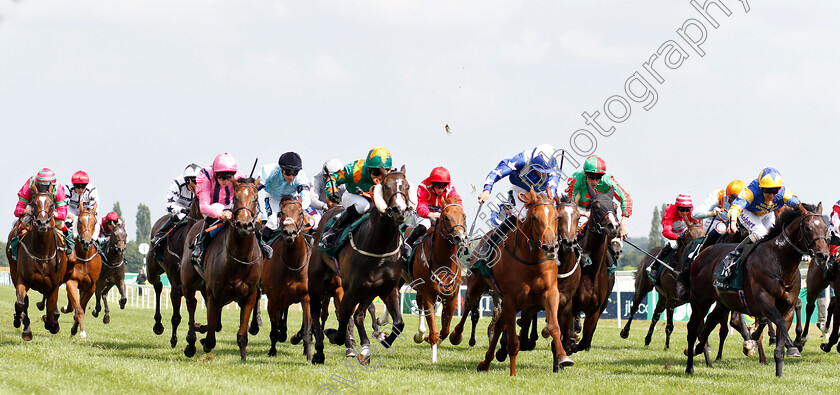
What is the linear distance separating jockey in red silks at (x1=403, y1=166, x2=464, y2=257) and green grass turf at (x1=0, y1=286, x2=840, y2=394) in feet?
4.95

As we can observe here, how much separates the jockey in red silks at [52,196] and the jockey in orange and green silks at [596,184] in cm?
675

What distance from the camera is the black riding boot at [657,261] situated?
1385cm

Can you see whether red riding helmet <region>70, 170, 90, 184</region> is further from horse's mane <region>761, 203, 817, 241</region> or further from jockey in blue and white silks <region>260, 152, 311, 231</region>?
horse's mane <region>761, 203, 817, 241</region>

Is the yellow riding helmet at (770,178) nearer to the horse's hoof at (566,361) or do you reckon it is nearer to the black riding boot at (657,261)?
the black riding boot at (657,261)

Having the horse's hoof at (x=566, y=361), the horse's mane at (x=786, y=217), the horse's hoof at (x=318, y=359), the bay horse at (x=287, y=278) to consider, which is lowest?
the horse's hoof at (x=318, y=359)

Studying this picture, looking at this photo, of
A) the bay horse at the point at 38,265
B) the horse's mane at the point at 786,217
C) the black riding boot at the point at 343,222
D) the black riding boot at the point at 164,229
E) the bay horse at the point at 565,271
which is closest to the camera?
the bay horse at the point at 565,271

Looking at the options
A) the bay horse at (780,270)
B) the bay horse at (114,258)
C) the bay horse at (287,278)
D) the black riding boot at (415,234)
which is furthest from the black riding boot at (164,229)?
the bay horse at (780,270)

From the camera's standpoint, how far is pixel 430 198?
37.6ft

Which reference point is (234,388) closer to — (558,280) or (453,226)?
(453,226)

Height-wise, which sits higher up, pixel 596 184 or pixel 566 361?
pixel 596 184

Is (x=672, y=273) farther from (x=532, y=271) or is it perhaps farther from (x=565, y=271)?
(x=532, y=271)

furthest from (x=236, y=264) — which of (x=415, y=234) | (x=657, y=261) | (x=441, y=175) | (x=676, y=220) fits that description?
(x=676, y=220)

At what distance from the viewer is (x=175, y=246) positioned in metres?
11.8

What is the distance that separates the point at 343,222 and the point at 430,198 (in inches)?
57.4
